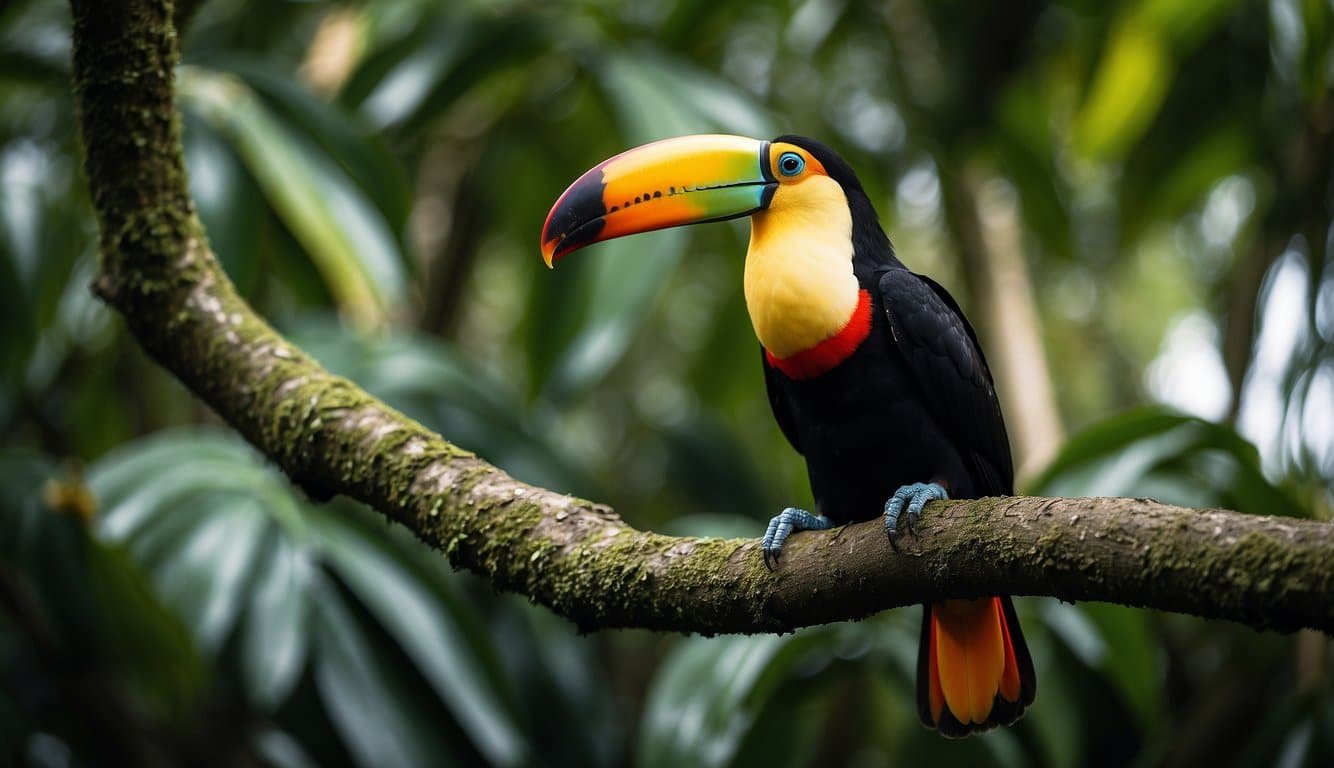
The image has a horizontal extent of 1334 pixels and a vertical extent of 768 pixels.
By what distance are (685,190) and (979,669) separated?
988 mm

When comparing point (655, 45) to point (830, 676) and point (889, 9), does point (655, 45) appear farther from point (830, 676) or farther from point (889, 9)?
point (830, 676)

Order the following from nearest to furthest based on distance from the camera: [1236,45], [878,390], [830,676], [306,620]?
[878,390] → [306,620] → [830,676] → [1236,45]

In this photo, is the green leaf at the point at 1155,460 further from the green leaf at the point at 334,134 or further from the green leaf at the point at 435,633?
the green leaf at the point at 334,134

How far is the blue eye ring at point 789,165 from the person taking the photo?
7.11 ft

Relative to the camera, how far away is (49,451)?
14.9ft

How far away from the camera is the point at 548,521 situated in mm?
1697

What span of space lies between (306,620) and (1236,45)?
140 inches

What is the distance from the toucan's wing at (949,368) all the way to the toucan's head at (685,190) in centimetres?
21

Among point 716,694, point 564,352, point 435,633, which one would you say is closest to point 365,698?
point 435,633

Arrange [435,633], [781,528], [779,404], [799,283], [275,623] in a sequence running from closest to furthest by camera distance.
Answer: [781,528] → [799,283] → [779,404] → [275,623] → [435,633]

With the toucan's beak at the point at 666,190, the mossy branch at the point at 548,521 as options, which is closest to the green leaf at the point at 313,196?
the mossy branch at the point at 548,521

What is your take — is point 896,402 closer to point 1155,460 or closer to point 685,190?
point 685,190

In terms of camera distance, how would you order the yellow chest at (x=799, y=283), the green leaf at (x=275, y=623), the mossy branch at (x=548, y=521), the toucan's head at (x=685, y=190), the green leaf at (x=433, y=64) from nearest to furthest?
the mossy branch at (x=548, y=521) → the yellow chest at (x=799, y=283) → the toucan's head at (x=685, y=190) → the green leaf at (x=275, y=623) → the green leaf at (x=433, y=64)

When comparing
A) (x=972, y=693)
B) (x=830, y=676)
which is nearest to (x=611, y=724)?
(x=830, y=676)
